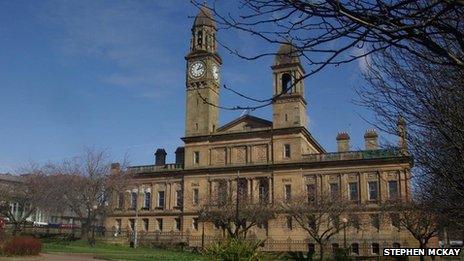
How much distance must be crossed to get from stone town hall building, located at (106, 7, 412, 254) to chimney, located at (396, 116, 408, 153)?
127ft

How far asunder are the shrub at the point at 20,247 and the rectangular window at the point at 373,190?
4033cm

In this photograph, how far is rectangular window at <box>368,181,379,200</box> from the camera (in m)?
56.1

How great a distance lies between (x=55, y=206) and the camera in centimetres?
6288

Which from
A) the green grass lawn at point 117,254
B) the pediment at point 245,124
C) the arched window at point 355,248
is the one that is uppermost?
→ the pediment at point 245,124

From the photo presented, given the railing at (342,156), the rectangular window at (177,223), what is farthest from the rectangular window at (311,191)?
the rectangular window at (177,223)

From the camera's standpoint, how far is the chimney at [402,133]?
1153 centimetres

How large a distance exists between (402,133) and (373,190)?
45.8m

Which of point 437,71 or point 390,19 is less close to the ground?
point 437,71

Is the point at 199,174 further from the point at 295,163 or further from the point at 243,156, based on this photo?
the point at 295,163

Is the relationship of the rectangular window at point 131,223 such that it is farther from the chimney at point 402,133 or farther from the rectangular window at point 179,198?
the chimney at point 402,133

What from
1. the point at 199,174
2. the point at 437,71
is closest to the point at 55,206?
the point at 199,174

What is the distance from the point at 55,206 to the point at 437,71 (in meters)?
60.3

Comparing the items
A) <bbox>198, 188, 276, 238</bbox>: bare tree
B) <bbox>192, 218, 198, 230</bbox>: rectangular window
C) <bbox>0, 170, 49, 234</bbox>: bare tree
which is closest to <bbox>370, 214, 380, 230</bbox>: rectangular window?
<bbox>198, 188, 276, 238</bbox>: bare tree

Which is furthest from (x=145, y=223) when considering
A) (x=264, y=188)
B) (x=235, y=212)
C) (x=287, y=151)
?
(x=235, y=212)
